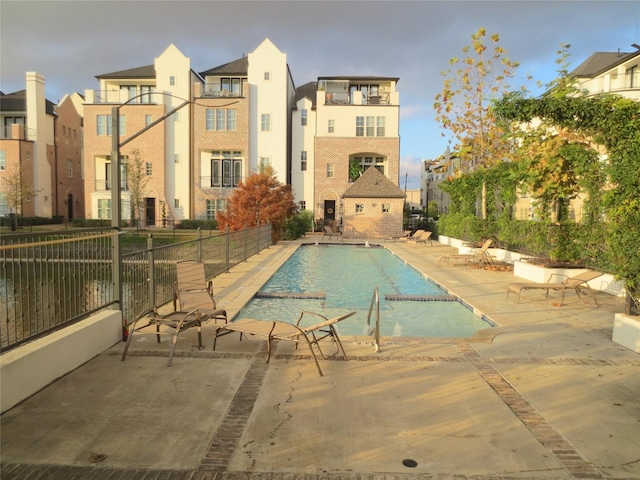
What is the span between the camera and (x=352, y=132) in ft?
130

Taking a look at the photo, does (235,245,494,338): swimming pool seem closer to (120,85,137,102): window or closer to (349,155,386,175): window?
(349,155,386,175): window

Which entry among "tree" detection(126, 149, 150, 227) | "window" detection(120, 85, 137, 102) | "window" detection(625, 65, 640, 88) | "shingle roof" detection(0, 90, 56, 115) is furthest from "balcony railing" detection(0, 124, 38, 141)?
"window" detection(625, 65, 640, 88)

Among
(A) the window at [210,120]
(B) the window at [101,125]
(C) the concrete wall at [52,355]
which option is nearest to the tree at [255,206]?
(A) the window at [210,120]

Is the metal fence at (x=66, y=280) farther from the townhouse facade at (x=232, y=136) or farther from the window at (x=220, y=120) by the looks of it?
the window at (x=220, y=120)

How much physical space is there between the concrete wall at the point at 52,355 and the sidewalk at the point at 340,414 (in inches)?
5.5

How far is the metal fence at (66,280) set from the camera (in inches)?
189

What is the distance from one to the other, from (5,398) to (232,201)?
21049 millimetres

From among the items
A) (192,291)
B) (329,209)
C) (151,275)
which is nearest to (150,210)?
(329,209)

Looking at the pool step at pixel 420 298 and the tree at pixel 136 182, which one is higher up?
the tree at pixel 136 182

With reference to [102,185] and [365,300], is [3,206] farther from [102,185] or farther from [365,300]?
[365,300]

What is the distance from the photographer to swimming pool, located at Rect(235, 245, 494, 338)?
8.88 metres

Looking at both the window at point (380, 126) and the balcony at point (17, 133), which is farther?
the balcony at point (17, 133)

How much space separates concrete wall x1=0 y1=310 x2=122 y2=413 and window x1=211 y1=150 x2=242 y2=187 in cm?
3551

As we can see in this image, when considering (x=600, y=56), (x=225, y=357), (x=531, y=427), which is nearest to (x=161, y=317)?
(x=225, y=357)
